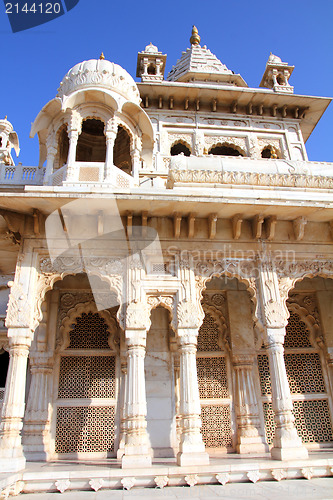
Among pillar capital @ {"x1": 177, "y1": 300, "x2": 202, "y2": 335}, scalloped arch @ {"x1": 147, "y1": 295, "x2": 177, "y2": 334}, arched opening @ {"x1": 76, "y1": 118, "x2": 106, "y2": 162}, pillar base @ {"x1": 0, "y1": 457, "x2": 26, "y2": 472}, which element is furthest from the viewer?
arched opening @ {"x1": 76, "y1": 118, "x2": 106, "y2": 162}

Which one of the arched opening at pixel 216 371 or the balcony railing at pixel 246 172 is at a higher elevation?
the balcony railing at pixel 246 172

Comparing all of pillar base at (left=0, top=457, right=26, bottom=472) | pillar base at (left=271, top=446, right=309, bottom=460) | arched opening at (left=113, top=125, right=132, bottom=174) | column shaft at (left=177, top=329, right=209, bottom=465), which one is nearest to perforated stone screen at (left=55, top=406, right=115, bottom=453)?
pillar base at (left=0, top=457, right=26, bottom=472)

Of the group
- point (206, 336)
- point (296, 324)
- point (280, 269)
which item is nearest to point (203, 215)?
point (280, 269)

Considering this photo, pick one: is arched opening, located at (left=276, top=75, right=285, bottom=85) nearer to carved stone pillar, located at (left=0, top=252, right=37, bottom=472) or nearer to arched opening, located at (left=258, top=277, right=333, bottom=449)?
arched opening, located at (left=258, top=277, right=333, bottom=449)

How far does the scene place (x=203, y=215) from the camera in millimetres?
7230

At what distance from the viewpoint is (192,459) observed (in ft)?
18.6

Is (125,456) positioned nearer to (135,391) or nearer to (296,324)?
(135,391)

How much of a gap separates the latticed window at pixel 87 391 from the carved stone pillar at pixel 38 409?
0.29 m

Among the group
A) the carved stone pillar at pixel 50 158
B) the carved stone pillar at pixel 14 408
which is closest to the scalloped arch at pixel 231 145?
the carved stone pillar at pixel 50 158

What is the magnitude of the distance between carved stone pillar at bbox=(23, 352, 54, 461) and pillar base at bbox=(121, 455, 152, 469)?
2.48m

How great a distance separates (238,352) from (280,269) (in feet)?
7.12

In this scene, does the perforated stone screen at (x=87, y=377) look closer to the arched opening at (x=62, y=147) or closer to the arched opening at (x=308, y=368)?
the arched opening at (x=308, y=368)

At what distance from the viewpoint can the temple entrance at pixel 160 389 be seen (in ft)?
24.6

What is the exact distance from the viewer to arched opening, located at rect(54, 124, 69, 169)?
9124mm
